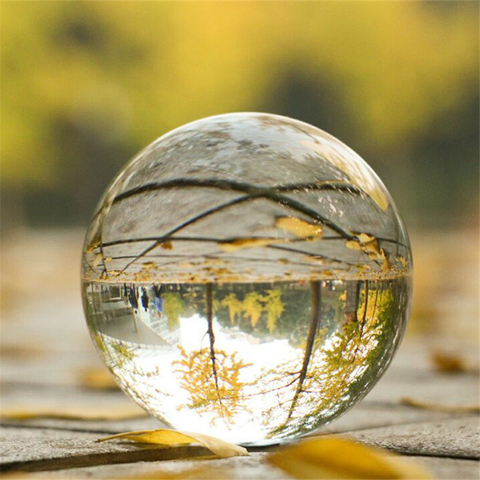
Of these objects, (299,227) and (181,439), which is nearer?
(299,227)

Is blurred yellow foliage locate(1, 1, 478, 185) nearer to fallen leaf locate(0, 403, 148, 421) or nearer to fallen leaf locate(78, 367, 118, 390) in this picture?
fallen leaf locate(78, 367, 118, 390)

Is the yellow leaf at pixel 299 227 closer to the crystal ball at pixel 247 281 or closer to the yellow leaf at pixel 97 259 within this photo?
the crystal ball at pixel 247 281

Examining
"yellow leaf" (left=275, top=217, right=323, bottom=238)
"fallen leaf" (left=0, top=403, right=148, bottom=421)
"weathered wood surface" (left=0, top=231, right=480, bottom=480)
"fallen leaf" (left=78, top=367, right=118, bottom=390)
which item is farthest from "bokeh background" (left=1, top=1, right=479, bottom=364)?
"yellow leaf" (left=275, top=217, right=323, bottom=238)

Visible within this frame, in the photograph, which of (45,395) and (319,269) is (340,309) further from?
(45,395)

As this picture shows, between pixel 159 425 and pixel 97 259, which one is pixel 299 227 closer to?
pixel 97 259

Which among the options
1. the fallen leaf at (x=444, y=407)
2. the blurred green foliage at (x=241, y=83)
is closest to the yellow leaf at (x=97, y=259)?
the fallen leaf at (x=444, y=407)

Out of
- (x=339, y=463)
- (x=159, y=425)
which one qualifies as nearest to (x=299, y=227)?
(x=339, y=463)
